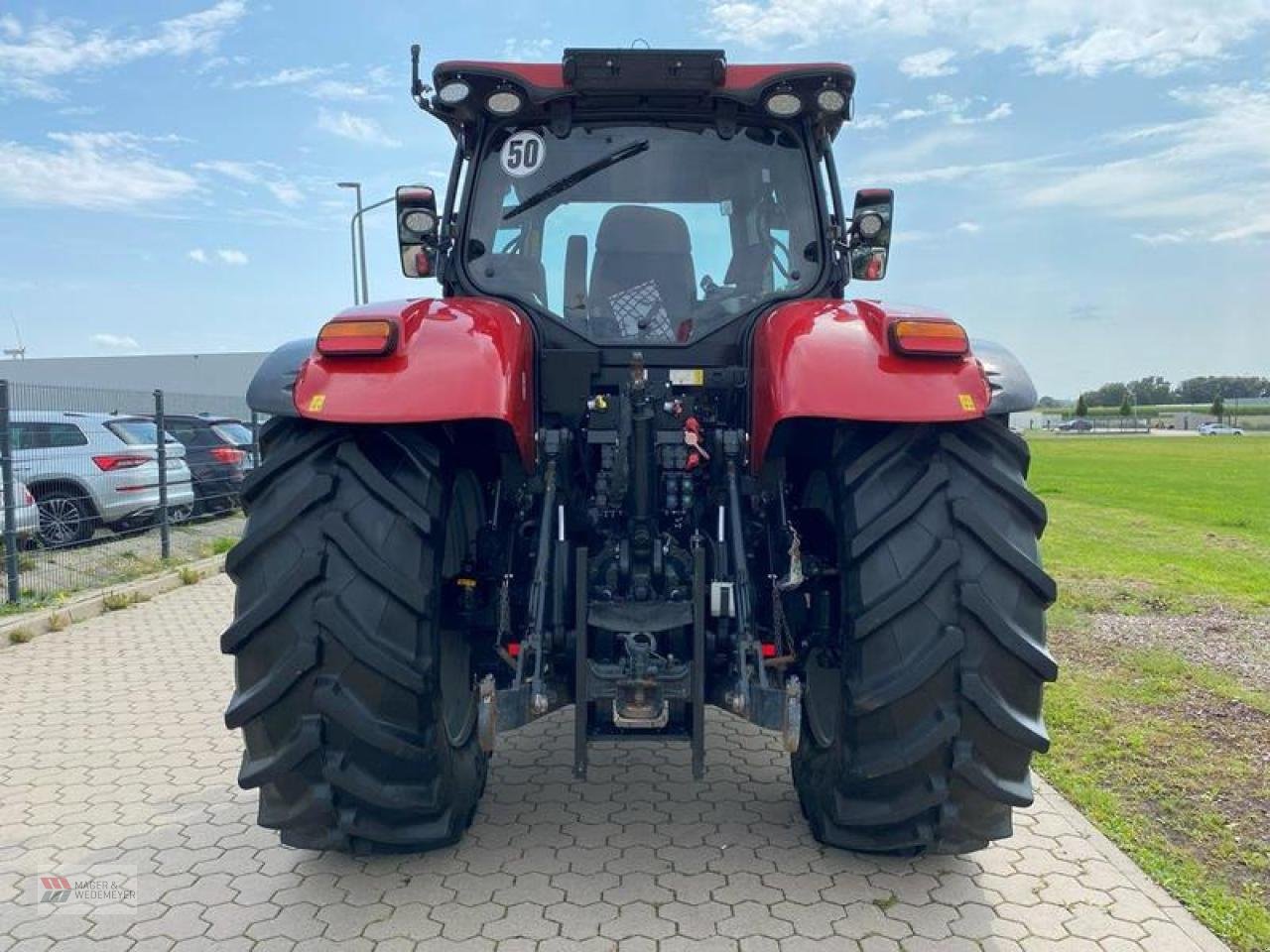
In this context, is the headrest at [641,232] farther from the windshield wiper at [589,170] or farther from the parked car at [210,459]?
the parked car at [210,459]

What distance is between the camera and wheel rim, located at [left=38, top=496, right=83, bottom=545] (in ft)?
30.7

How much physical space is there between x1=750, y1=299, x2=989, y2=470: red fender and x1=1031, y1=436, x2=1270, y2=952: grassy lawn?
73.9 inches

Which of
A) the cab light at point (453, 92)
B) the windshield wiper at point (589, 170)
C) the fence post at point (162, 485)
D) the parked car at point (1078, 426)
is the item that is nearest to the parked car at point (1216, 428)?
the parked car at point (1078, 426)

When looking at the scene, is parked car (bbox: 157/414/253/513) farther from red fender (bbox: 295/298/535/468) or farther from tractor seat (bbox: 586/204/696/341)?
red fender (bbox: 295/298/535/468)

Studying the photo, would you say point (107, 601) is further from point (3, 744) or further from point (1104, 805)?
point (1104, 805)

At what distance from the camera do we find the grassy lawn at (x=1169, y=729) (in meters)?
3.38

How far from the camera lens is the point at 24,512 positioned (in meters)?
8.49

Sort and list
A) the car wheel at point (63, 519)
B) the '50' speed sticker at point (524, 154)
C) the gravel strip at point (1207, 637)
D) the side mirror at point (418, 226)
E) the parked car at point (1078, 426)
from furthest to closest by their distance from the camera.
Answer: the parked car at point (1078, 426), the car wheel at point (63, 519), the gravel strip at point (1207, 637), the side mirror at point (418, 226), the '50' speed sticker at point (524, 154)

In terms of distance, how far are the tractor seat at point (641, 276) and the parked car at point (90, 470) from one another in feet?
23.5

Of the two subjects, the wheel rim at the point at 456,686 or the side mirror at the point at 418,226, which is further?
the side mirror at the point at 418,226

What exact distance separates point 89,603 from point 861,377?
25.3 ft

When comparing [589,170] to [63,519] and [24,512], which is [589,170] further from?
[63,519]

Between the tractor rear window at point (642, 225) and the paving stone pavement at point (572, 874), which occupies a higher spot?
the tractor rear window at point (642, 225)

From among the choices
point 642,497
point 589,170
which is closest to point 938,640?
point 642,497
